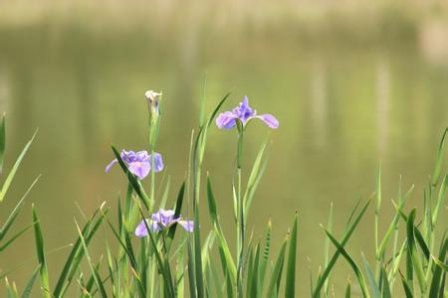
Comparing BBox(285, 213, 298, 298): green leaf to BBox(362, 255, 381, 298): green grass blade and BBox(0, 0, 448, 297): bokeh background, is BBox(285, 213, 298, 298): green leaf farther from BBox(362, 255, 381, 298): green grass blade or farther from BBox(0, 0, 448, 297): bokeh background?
BBox(0, 0, 448, 297): bokeh background

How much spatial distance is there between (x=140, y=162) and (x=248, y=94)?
24.7 ft

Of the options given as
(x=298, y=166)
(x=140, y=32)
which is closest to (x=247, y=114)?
(x=298, y=166)

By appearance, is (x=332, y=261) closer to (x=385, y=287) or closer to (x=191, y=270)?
(x=385, y=287)

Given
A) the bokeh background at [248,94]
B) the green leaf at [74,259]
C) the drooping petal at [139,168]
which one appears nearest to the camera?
the drooping petal at [139,168]

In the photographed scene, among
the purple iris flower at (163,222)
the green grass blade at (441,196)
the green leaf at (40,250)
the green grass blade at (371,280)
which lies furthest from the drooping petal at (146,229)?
the green grass blade at (441,196)

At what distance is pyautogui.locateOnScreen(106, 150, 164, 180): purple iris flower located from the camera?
1.08 metres

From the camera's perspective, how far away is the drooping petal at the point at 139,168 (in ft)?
3.55

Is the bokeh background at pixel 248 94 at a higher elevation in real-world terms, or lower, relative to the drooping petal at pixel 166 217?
lower

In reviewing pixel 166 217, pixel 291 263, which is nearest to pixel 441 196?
pixel 291 263

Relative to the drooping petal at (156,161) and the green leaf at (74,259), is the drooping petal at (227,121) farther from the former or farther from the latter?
the green leaf at (74,259)

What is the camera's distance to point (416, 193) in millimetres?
4395

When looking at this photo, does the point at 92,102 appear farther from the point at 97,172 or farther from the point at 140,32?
the point at 140,32

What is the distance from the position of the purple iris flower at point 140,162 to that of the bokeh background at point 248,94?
99 millimetres

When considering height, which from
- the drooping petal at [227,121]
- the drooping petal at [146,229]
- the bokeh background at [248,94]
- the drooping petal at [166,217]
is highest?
the drooping petal at [227,121]
